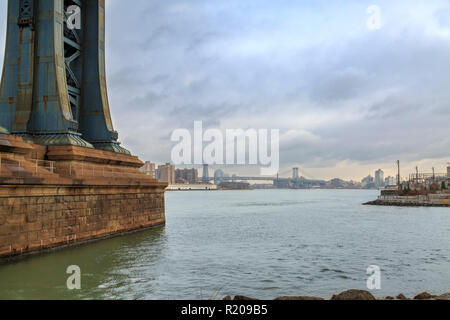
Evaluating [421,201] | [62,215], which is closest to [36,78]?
[62,215]

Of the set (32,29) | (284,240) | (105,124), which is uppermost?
(32,29)

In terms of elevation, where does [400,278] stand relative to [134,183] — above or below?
below

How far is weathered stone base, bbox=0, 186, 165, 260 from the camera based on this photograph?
505 inches

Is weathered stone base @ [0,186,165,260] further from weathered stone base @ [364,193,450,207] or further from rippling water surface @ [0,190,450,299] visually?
weathered stone base @ [364,193,450,207]

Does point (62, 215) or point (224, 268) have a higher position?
point (62, 215)

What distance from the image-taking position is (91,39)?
2552cm

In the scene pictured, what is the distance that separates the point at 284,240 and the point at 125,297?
14027 millimetres

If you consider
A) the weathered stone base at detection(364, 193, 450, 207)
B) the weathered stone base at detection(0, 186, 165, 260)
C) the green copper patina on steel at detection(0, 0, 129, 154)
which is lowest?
the weathered stone base at detection(364, 193, 450, 207)

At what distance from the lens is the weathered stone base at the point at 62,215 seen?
1282 cm

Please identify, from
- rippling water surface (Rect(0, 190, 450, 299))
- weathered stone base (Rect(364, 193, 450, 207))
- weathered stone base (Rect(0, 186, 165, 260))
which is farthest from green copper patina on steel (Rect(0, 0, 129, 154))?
weathered stone base (Rect(364, 193, 450, 207))

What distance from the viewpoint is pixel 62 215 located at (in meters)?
15.4

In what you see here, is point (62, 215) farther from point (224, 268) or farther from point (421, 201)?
point (421, 201)

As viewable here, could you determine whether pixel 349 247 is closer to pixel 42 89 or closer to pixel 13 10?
pixel 42 89
